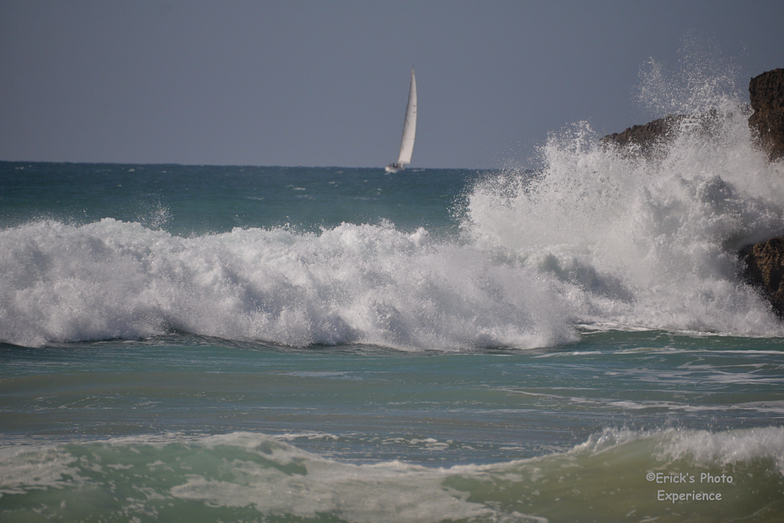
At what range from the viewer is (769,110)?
10805 mm

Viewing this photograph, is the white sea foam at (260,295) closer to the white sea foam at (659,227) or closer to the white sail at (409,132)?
the white sea foam at (659,227)

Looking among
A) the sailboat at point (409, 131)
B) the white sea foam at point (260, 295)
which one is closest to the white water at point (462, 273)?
the white sea foam at point (260, 295)

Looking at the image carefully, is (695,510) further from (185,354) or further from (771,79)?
(771,79)

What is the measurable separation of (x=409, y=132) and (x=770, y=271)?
2478cm

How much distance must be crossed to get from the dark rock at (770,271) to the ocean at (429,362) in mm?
205

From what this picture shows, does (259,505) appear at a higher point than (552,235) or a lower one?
lower

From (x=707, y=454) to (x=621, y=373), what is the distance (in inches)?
124

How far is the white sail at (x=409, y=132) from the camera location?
32103mm

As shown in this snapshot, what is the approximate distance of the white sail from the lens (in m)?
32.1

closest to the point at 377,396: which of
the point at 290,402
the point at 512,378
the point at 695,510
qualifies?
the point at 290,402

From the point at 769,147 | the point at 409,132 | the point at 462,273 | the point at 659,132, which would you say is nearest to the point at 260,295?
the point at 462,273

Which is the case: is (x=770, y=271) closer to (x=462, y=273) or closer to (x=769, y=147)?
(x=769, y=147)

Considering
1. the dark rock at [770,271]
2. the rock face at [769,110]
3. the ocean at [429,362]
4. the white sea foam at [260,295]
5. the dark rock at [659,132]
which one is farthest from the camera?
the dark rock at [659,132]

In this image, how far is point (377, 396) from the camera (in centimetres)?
568
